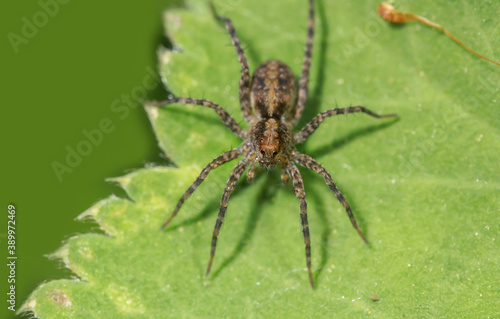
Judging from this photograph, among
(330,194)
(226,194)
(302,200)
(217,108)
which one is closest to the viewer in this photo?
(302,200)

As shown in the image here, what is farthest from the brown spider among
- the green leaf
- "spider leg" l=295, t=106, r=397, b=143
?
the green leaf

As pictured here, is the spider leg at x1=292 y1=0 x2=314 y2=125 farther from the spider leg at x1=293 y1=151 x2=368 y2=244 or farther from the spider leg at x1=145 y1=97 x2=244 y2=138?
the spider leg at x1=145 y1=97 x2=244 y2=138

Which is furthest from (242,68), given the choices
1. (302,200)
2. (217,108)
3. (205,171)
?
(302,200)

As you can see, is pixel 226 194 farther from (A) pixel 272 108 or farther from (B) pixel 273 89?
(B) pixel 273 89

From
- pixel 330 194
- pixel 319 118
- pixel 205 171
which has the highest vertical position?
pixel 205 171

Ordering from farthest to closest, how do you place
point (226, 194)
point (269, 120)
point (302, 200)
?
point (269, 120) → point (226, 194) → point (302, 200)

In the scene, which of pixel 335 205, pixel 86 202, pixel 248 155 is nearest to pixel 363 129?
pixel 335 205

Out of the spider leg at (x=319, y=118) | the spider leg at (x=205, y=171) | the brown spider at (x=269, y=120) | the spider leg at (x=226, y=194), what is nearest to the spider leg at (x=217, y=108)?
the brown spider at (x=269, y=120)

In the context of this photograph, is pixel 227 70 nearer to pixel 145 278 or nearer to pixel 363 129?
pixel 363 129
